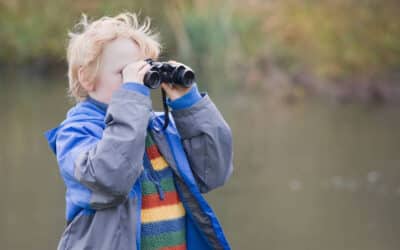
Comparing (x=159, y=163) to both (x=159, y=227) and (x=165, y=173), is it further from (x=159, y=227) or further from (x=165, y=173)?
(x=159, y=227)

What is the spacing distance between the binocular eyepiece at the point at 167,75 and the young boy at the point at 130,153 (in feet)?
0.06

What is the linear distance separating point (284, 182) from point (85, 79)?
568 centimetres

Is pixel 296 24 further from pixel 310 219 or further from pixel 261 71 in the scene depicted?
pixel 310 219

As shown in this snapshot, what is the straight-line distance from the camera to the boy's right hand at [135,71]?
2293 mm

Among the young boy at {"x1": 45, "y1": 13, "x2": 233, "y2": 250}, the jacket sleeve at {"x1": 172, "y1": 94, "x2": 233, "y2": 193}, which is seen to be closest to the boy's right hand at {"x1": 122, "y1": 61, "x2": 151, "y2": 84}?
the young boy at {"x1": 45, "y1": 13, "x2": 233, "y2": 250}

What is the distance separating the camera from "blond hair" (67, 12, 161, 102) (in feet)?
7.79

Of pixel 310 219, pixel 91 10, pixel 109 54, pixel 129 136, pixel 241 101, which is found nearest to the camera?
pixel 129 136

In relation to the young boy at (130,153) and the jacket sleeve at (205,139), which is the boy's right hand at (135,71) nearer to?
the young boy at (130,153)

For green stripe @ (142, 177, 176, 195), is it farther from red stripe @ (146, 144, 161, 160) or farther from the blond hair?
the blond hair

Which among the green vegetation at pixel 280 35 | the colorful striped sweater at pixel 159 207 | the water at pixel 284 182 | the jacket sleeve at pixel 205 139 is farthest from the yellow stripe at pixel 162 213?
the green vegetation at pixel 280 35

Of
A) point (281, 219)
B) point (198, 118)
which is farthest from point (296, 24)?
point (198, 118)

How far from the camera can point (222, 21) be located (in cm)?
1773

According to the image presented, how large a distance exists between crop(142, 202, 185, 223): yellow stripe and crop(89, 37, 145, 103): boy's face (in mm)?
296

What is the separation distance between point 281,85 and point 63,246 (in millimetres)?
14043
